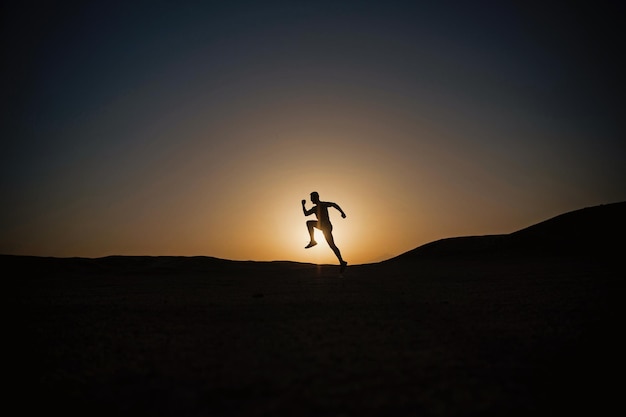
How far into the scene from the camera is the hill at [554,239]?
21141 millimetres

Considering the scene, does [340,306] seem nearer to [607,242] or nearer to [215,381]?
[215,381]

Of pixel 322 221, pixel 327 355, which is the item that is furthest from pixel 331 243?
pixel 327 355

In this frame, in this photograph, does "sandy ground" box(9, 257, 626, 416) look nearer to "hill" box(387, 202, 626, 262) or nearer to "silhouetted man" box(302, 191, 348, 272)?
"silhouetted man" box(302, 191, 348, 272)

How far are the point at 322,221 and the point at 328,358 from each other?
8499 millimetres

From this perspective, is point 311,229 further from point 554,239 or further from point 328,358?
point 554,239

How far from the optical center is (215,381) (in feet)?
8.51

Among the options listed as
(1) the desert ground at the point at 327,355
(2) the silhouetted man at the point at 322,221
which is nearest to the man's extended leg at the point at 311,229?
(2) the silhouetted man at the point at 322,221

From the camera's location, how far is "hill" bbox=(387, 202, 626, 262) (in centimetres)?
2114

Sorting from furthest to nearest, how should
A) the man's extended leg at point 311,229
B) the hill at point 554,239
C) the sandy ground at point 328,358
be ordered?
the hill at point 554,239 < the man's extended leg at point 311,229 < the sandy ground at point 328,358

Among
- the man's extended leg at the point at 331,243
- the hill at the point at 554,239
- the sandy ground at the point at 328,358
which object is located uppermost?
the hill at the point at 554,239

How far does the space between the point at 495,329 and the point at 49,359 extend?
423cm

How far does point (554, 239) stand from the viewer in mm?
23094

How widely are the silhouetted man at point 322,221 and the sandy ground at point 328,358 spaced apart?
16.9ft

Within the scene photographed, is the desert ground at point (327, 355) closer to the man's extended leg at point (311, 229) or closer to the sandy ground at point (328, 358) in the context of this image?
Answer: the sandy ground at point (328, 358)
